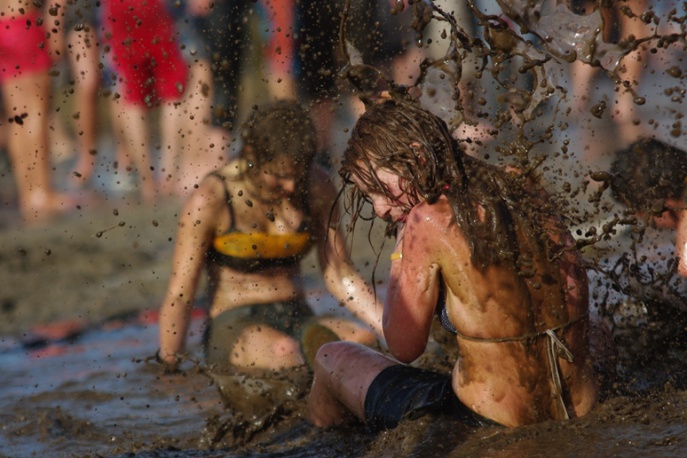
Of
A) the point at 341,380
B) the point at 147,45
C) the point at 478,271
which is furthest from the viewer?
the point at 147,45

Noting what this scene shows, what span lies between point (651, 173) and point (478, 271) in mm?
1884

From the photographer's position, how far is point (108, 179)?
9.27 metres

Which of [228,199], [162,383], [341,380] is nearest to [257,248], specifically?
[228,199]

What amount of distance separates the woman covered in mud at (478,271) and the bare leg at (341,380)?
17.6 inches

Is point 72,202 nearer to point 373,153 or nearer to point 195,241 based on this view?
point 195,241

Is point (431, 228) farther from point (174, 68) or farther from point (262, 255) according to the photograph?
point (174, 68)

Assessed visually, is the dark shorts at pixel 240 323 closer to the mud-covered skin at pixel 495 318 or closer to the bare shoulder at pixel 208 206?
the bare shoulder at pixel 208 206

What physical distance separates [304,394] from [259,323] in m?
0.62

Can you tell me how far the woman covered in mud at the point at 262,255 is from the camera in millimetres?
4809

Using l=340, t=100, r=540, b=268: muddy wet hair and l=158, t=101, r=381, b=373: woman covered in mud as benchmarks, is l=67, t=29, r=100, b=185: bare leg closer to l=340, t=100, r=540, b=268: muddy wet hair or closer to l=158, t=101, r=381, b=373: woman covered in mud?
l=158, t=101, r=381, b=373: woman covered in mud

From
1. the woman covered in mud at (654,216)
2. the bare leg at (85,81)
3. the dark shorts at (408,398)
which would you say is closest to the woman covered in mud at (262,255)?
the dark shorts at (408,398)

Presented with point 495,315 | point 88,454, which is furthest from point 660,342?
point 88,454

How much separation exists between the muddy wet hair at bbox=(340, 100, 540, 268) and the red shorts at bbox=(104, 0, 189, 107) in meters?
2.99

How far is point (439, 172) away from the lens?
3.21 meters
